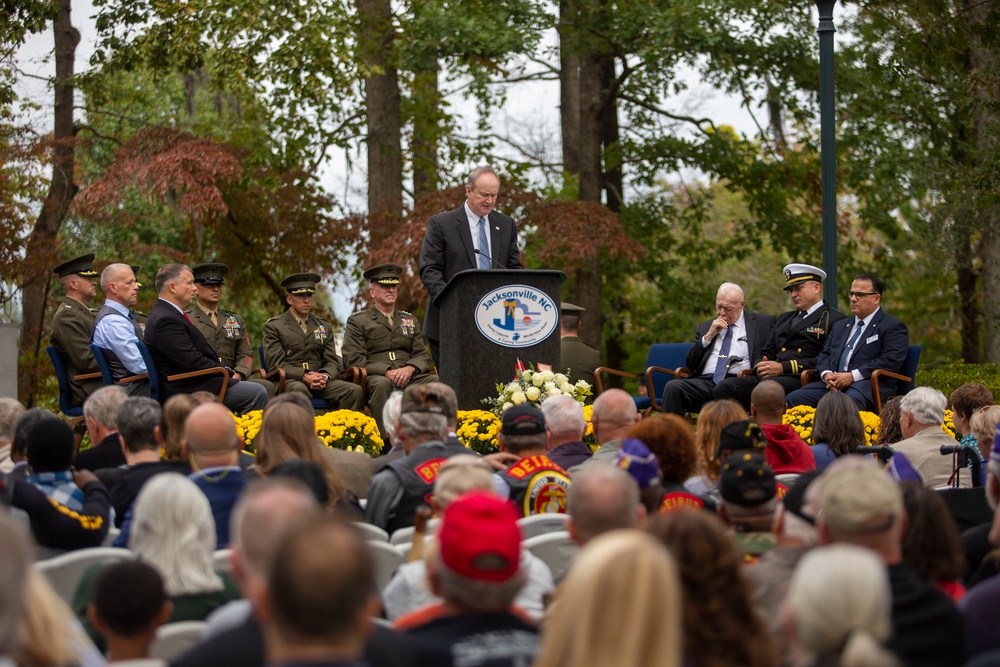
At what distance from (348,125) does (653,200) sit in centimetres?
414

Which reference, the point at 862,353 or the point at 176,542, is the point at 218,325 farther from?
the point at 176,542

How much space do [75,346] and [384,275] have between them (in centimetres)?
265

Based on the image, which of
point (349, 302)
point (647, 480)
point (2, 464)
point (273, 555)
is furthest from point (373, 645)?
point (349, 302)

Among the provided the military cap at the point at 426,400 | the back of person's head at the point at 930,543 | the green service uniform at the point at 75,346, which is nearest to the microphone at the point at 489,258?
the green service uniform at the point at 75,346

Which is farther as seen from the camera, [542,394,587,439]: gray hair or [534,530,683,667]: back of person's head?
[542,394,587,439]: gray hair

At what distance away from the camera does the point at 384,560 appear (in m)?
4.43

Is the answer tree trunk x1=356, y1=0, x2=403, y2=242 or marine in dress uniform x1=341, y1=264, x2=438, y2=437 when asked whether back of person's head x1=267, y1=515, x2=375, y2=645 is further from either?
tree trunk x1=356, y1=0, x2=403, y2=242

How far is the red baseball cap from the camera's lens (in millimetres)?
2992

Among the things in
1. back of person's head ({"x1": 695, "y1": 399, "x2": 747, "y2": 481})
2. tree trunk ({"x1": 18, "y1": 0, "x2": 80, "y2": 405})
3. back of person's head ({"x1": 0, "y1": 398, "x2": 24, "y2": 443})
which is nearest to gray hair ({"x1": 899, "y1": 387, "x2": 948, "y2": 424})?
back of person's head ({"x1": 695, "y1": 399, "x2": 747, "y2": 481})

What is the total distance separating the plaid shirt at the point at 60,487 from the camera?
188 inches

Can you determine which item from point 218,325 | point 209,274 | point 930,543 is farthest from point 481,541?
point 209,274

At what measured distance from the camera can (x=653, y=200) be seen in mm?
17266

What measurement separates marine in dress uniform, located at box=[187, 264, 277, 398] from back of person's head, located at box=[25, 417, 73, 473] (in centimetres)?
534

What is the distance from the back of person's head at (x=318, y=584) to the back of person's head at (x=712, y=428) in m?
3.43
